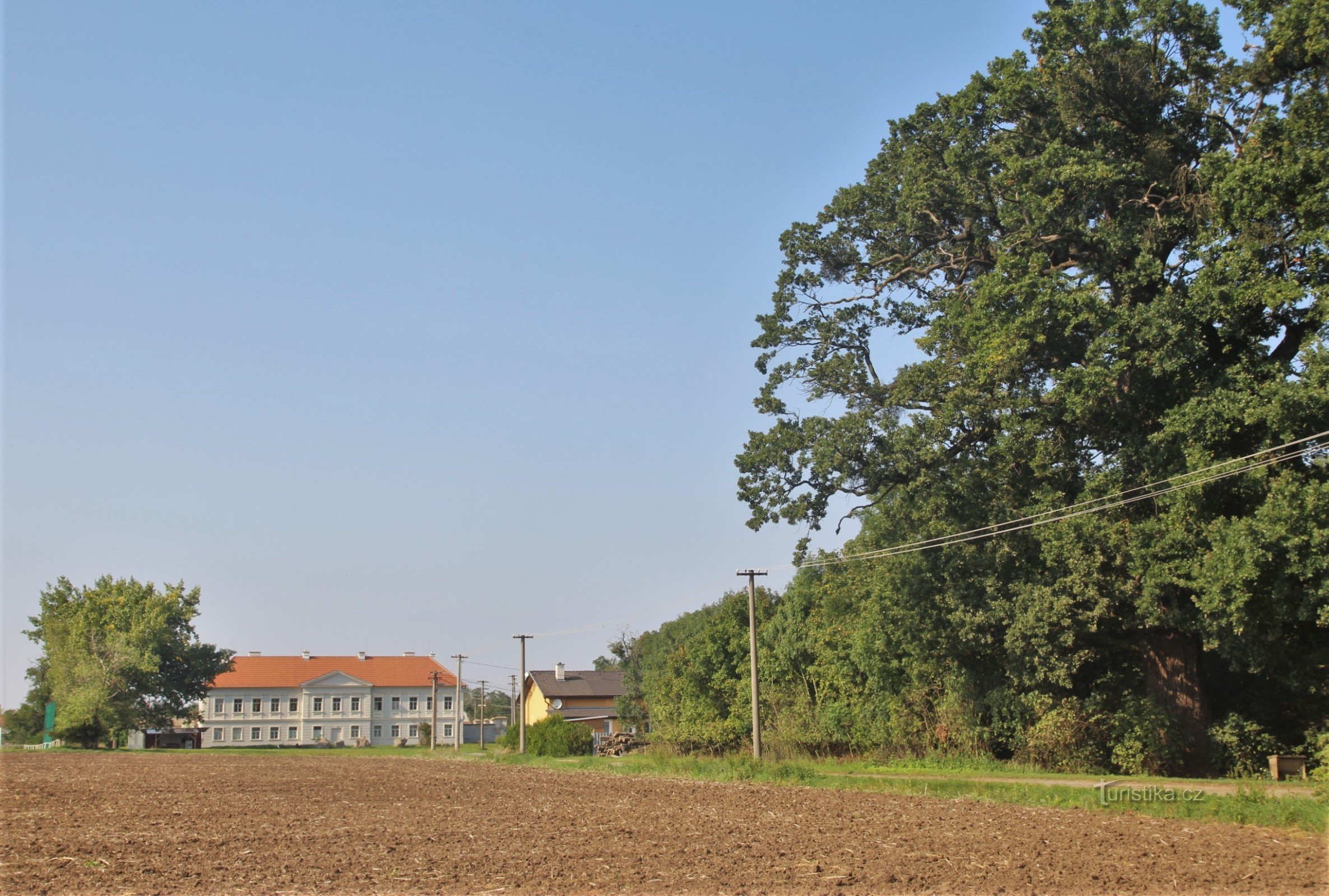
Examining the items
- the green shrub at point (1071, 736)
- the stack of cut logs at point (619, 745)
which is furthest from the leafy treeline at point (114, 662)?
the green shrub at point (1071, 736)

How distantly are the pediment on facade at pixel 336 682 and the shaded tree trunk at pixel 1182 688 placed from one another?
87471 millimetres

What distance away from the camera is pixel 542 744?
47.9 m

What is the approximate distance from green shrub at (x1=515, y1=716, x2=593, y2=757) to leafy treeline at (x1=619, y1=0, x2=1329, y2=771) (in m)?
20.4

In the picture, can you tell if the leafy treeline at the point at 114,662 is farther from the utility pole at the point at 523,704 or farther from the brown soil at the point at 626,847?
the brown soil at the point at 626,847

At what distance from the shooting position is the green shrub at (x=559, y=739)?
47.2 meters

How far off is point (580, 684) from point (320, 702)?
90.3 feet

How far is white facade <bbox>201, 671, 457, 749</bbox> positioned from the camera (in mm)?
96250

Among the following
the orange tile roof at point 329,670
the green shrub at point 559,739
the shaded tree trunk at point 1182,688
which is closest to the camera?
the shaded tree trunk at point 1182,688

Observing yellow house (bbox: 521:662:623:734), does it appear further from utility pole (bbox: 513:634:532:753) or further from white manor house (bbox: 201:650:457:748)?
utility pole (bbox: 513:634:532:753)

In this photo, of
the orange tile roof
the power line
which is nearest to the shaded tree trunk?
the power line

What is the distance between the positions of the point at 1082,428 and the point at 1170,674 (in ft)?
22.1

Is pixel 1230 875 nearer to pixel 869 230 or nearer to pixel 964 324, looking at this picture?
pixel 964 324
